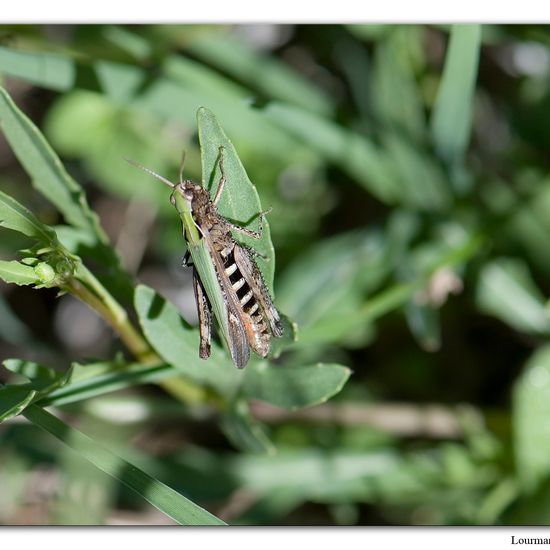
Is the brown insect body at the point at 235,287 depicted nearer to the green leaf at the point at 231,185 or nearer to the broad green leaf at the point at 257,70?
the green leaf at the point at 231,185

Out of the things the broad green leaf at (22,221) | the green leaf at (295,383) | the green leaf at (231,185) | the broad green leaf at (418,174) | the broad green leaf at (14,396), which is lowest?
the broad green leaf at (14,396)

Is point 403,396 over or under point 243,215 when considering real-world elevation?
under

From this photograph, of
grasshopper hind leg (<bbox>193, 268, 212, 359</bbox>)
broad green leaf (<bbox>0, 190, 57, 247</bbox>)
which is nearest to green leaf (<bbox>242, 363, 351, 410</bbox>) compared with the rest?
grasshopper hind leg (<bbox>193, 268, 212, 359</bbox>)

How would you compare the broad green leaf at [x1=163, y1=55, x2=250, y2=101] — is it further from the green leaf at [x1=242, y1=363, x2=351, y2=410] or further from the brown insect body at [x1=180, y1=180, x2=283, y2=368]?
the green leaf at [x1=242, y1=363, x2=351, y2=410]

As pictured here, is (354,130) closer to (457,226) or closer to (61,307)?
(457,226)

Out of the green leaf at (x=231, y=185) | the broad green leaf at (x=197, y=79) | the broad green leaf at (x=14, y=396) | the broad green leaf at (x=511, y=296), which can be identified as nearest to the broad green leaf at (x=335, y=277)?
the broad green leaf at (x=511, y=296)
